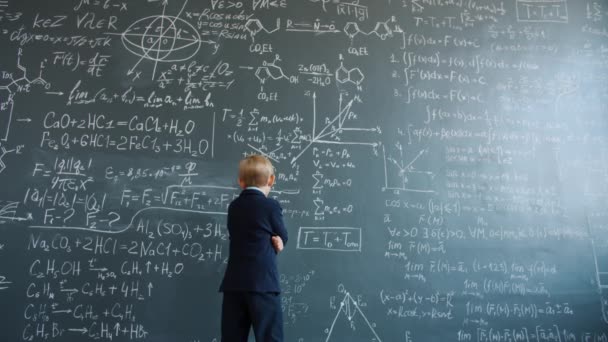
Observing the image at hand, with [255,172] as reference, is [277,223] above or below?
below

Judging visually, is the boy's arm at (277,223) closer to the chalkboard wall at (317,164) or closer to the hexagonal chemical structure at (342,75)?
the chalkboard wall at (317,164)

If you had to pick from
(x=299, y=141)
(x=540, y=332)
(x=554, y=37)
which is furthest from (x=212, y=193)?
(x=554, y=37)

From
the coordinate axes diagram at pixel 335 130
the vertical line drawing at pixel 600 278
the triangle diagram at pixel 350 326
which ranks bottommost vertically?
the triangle diagram at pixel 350 326

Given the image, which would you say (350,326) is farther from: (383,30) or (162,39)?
(162,39)

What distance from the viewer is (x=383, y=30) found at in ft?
12.1

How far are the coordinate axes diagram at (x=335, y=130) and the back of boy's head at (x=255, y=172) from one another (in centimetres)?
89

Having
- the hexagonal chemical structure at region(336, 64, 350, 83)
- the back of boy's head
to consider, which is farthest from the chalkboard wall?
the back of boy's head

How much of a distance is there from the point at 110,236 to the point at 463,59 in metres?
3.15

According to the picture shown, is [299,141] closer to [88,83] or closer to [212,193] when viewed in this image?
[212,193]

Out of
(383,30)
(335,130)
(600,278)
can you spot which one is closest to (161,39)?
(335,130)

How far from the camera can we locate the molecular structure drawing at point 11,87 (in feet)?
10.9

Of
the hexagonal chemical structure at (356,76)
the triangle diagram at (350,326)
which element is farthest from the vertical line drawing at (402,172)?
the triangle diagram at (350,326)

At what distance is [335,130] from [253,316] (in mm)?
1675

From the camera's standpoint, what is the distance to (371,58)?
3.61 metres
